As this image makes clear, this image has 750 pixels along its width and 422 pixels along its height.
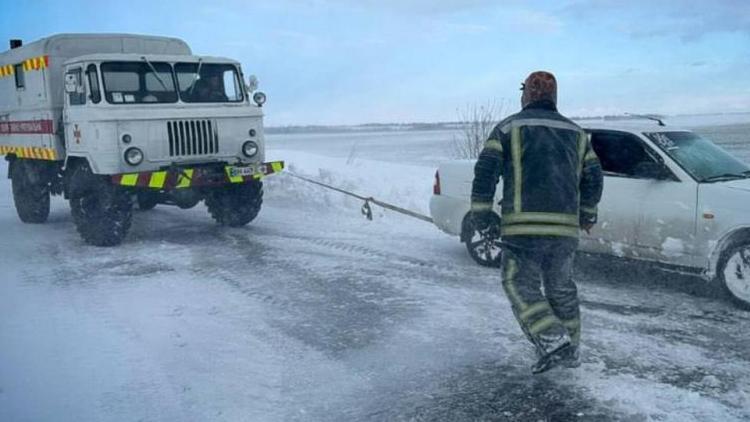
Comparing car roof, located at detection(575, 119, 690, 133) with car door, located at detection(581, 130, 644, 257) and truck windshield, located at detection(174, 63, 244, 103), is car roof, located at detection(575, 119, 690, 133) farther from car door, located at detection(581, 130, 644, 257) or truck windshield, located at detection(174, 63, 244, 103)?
truck windshield, located at detection(174, 63, 244, 103)

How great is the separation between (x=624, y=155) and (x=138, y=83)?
641 cm

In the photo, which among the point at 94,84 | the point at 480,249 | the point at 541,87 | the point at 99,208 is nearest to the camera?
the point at 541,87

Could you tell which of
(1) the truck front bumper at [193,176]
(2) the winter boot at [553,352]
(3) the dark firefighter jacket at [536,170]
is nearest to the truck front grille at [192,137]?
(1) the truck front bumper at [193,176]

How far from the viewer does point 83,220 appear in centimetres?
916

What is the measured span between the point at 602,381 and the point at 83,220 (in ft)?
24.3

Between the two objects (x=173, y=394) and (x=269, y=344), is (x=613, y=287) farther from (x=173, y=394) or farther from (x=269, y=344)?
(x=173, y=394)

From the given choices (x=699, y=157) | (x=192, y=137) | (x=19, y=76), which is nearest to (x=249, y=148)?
(x=192, y=137)

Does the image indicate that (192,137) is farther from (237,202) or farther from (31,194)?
(31,194)

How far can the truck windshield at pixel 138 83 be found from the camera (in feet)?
29.5

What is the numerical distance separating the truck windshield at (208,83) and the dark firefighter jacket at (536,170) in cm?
637

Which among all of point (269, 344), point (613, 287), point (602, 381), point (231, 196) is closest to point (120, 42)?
point (231, 196)

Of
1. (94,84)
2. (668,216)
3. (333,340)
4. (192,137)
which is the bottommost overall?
(333,340)

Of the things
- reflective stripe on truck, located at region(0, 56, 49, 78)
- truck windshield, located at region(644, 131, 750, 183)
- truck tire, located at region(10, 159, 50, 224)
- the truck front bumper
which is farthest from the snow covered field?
reflective stripe on truck, located at region(0, 56, 49, 78)

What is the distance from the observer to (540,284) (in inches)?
169
